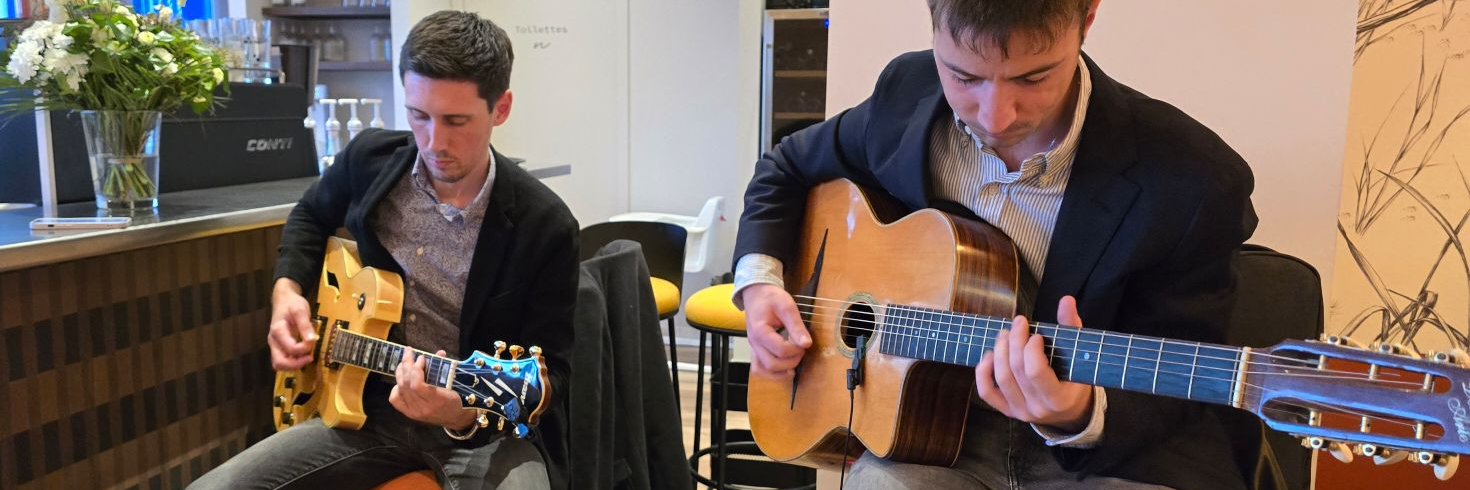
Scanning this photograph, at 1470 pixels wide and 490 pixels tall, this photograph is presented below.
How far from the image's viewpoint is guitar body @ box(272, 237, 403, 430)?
173 centimetres

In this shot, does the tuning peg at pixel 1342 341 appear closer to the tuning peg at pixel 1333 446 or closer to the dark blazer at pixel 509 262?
the tuning peg at pixel 1333 446

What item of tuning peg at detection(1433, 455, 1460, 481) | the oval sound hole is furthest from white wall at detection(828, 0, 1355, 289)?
tuning peg at detection(1433, 455, 1460, 481)

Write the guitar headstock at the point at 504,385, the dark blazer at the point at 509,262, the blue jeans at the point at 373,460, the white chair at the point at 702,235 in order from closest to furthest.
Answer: the guitar headstock at the point at 504,385, the blue jeans at the point at 373,460, the dark blazer at the point at 509,262, the white chair at the point at 702,235

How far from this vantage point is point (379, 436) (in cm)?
182

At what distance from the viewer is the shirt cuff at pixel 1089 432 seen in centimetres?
120

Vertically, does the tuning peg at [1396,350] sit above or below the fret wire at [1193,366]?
above

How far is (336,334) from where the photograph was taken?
5.79 ft

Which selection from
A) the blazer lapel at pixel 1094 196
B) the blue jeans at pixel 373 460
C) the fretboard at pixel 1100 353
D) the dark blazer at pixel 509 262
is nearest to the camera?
the fretboard at pixel 1100 353

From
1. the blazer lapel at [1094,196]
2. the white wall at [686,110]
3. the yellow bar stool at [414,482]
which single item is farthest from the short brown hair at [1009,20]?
the white wall at [686,110]

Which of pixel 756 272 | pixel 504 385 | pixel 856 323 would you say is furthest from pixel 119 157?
pixel 856 323

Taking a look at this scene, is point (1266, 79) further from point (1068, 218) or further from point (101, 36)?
point (101, 36)

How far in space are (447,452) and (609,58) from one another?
385 centimetres

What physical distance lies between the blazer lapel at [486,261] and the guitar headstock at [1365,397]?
49.7 inches

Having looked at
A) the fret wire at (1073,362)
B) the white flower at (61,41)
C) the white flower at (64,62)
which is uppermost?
the white flower at (61,41)
